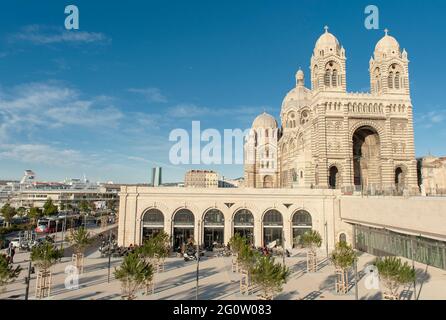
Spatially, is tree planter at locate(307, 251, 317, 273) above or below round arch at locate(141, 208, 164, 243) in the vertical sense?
below

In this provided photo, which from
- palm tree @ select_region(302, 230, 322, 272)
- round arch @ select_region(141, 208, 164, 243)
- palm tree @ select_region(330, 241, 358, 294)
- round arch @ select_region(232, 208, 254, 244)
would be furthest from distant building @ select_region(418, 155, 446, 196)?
round arch @ select_region(141, 208, 164, 243)

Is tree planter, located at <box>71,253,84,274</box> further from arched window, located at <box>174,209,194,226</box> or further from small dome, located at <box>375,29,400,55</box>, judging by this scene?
small dome, located at <box>375,29,400,55</box>

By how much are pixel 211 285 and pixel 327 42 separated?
161 feet

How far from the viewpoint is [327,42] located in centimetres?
6053

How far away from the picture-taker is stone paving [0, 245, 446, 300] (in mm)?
25016

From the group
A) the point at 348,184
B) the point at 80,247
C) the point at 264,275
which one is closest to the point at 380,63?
the point at 348,184

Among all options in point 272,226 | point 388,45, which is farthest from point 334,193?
point 388,45

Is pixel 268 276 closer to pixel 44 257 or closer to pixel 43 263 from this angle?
pixel 43 263

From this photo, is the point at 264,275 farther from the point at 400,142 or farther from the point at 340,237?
the point at 400,142

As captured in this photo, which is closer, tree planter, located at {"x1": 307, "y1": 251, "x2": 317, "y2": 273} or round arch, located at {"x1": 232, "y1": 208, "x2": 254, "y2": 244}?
tree planter, located at {"x1": 307, "y1": 251, "x2": 317, "y2": 273}

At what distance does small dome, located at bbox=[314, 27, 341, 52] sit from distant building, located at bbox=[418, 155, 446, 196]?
26797 millimetres

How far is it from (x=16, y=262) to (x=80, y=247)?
919 cm
